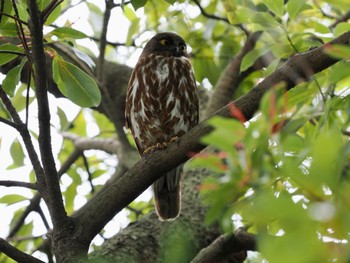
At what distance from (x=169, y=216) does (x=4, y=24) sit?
5.62 feet

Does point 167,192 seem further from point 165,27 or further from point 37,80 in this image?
point 37,80

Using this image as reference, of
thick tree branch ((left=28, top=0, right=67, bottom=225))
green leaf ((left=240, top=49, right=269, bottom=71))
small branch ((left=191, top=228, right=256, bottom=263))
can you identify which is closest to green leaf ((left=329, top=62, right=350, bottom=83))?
thick tree branch ((left=28, top=0, right=67, bottom=225))

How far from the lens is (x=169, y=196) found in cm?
386

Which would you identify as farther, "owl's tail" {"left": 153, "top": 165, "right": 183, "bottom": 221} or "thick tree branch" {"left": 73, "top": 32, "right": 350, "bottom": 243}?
"owl's tail" {"left": 153, "top": 165, "right": 183, "bottom": 221}

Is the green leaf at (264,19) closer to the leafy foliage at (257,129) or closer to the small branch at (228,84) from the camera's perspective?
the leafy foliage at (257,129)

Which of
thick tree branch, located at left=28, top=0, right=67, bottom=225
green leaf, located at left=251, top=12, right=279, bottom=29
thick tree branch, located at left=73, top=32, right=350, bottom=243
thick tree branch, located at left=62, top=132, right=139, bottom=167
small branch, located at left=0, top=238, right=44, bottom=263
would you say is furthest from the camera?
thick tree branch, located at left=62, top=132, right=139, bottom=167

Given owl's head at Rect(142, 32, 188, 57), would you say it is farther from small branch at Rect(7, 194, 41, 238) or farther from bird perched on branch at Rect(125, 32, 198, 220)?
small branch at Rect(7, 194, 41, 238)

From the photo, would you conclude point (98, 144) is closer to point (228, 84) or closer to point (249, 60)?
point (228, 84)

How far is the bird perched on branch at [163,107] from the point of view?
3811mm

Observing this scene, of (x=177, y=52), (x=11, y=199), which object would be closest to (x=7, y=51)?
(x=11, y=199)

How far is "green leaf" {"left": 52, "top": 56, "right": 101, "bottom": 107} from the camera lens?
2.39 metres

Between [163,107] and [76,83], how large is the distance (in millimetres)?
1423

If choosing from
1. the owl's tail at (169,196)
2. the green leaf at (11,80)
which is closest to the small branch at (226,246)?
the owl's tail at (169,196)

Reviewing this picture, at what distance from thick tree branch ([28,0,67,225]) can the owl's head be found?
200 cm
